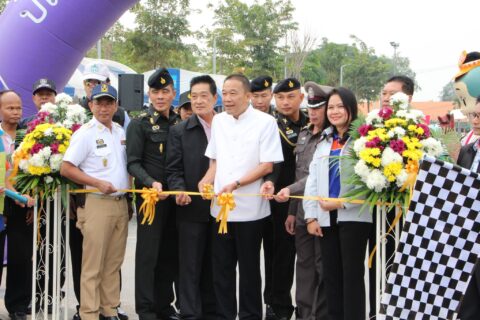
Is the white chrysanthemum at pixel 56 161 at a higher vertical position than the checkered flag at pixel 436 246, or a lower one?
higher

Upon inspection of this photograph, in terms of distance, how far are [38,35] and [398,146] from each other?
5.45 metres

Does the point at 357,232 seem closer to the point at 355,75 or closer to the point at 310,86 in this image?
the point at 310,86

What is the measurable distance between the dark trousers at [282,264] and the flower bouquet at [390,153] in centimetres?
141

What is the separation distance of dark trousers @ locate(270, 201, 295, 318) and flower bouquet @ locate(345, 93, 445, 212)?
4.64 feet

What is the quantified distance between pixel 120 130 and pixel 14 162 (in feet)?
3.03

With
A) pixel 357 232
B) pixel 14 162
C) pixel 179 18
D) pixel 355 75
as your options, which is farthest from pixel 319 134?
pixel 355 75

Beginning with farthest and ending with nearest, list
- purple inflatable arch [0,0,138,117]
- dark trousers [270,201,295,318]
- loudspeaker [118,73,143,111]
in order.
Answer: loudspeaker [118,73,143,111]
purple inflatable arch [0,0,138,117]
dark trousers [270,201,295,318]

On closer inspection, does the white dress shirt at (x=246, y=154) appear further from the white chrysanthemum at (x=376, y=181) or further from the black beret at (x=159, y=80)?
the white chrysanthemum at (x=376, y=181)

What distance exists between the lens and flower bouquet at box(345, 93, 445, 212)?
4.55 metres

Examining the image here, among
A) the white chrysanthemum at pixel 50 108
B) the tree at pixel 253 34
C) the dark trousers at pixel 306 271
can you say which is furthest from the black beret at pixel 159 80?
the tree at pixel 253 34

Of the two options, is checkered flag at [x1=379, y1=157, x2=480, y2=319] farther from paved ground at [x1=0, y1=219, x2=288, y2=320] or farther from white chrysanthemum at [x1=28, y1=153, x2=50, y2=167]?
white chrysanthemum at [x1=28, y1=153, x2=50, y2=167]

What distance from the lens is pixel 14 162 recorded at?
18.6 feet

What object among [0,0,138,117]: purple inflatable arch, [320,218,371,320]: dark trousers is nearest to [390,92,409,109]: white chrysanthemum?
[320,218,371,320]: dark trousers

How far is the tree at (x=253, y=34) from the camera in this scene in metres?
33.6
